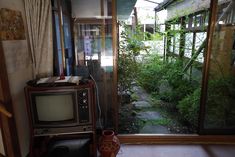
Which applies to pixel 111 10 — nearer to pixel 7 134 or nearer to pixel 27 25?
pixel 27 25

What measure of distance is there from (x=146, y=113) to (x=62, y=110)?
77.7 inches

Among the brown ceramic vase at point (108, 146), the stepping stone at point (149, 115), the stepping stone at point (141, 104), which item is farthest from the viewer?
the stepping stone at point (141, 104)

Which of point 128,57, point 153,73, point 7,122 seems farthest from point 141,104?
point 7,122

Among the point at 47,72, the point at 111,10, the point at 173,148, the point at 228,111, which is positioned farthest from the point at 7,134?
the point at 228,111

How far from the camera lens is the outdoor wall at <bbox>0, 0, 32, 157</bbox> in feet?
5.28

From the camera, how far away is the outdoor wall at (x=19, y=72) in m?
1.61

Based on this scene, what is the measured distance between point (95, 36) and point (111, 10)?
0.38 metres

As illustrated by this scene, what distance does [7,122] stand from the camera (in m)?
1.56

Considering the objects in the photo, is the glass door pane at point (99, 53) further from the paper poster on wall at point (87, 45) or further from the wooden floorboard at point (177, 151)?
the wooden floorboard at point (177, 151)

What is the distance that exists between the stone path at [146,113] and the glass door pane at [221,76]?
2.20 feet

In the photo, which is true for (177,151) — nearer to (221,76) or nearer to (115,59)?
(221,76)

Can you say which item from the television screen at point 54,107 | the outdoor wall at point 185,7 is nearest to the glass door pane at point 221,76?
the outdoor wall at point 185,7

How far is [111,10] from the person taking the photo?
6.86 ft

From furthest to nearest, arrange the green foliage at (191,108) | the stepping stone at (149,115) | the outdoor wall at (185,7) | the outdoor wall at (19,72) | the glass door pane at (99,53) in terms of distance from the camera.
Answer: the stepping stone at (149,115) < the outdoor wall at (185,7) < the green foliage at (191,108) < the glass door pane at (99,53) < the outdoor wall at (19,72)
